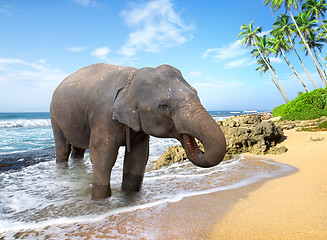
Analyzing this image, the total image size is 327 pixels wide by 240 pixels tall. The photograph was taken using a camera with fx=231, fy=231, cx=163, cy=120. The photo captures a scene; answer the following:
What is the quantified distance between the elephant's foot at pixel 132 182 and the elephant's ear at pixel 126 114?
1248 millimetres

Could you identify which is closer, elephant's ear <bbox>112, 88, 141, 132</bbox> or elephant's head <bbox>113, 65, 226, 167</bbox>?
elephant's head <bbox>113, 65, 226, 167</bbox>

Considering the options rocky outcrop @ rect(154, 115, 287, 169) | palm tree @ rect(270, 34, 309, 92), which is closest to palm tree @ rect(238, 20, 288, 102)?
palm tree @ rect(270, 34, 309, 92)

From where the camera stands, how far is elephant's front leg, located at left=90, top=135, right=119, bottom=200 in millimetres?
3260

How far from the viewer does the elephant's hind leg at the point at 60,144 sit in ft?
16.3

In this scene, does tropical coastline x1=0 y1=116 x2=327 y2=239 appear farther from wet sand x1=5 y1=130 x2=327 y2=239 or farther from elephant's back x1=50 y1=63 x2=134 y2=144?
elephant's back x1=50 y1=63 x2=134 y2=144

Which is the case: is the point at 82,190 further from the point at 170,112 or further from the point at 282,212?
the point at 282,212

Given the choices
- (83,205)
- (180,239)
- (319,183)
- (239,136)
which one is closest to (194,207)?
(180,239)

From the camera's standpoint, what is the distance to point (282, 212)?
2711 millimetres

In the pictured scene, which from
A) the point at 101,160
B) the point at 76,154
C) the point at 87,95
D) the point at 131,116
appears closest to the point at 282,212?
the point at 131,116

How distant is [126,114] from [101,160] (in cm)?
81

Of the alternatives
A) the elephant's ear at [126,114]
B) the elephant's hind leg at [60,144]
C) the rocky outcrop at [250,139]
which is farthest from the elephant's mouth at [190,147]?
the rocky outcrop at [250,139]

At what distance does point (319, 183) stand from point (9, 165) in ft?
27.0

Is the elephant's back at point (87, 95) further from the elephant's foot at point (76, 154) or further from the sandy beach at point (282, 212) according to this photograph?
the elephant's foot at point (76, 154)

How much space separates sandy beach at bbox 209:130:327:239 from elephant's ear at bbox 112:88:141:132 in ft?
5.01
